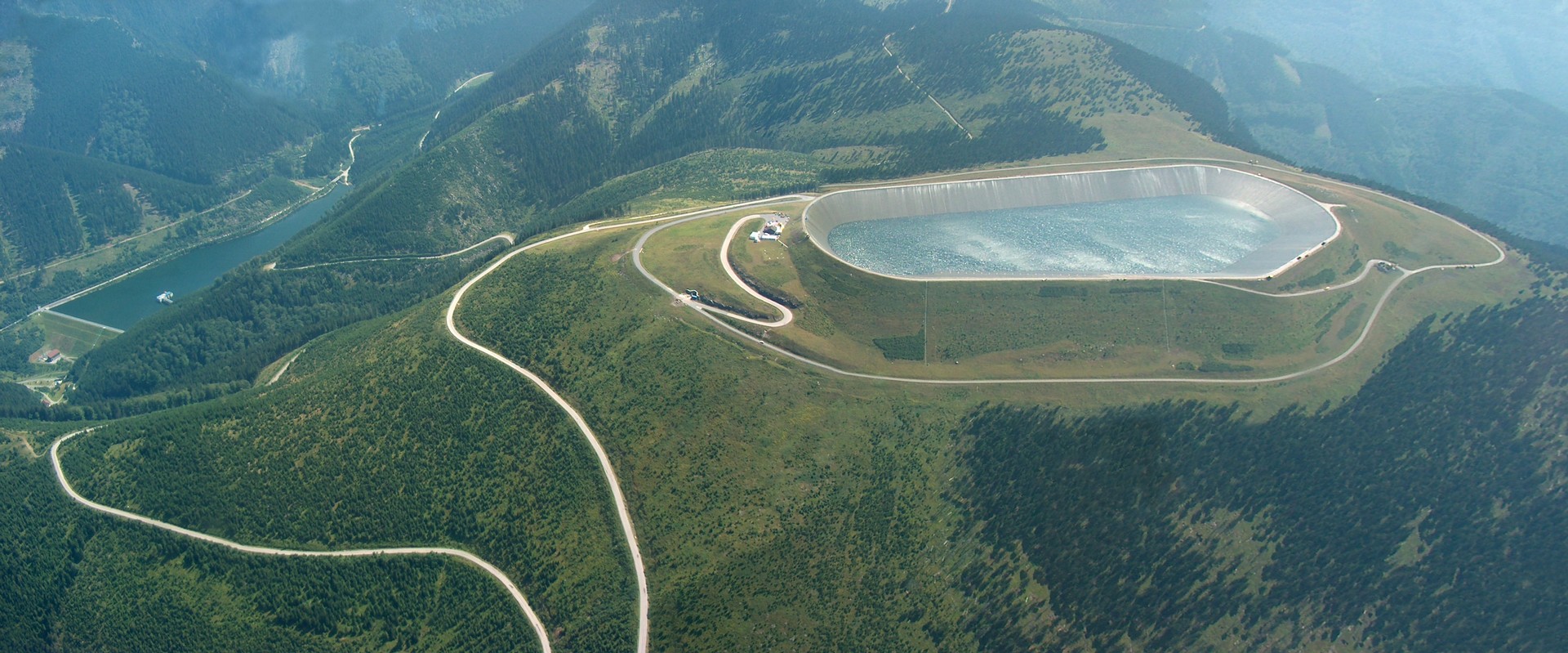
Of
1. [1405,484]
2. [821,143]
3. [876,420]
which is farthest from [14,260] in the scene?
[1405,484]

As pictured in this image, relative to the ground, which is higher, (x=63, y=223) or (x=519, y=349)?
(x=63, y=223)

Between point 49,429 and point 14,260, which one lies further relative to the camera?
point 14,260

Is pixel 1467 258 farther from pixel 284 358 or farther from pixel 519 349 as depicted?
pixel 284 358

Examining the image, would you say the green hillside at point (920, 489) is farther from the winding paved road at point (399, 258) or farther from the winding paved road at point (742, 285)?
the winding paved road at point (399, 258)

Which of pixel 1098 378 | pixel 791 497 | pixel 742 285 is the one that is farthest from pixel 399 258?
pixel 1098 378

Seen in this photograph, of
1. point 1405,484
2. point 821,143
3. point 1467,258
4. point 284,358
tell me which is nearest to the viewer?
point 1405,484

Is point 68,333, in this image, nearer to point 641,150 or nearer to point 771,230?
point 641,150
